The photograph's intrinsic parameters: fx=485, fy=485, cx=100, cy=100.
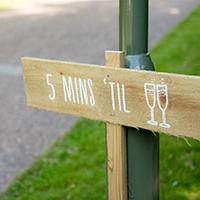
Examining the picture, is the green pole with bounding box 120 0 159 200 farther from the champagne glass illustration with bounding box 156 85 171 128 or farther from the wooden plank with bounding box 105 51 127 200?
the champagne glass illustration with bounding box 156 85 171 128

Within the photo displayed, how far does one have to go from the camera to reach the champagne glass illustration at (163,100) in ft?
5.65

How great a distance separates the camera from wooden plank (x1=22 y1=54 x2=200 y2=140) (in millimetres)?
1697

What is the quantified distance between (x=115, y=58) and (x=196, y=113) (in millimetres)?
402

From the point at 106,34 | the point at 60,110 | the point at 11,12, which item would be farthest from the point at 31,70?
the point at 11,12

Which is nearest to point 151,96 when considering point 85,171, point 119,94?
point 119,94

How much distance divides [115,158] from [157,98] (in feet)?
1.16

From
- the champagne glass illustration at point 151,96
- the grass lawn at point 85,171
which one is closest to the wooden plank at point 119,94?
the champagne glass illustration at point 151,96

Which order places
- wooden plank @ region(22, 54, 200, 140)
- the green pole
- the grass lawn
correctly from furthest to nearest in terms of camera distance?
the grass lawn → the green pole → wooden plank @ region(22, 54, 200, 140)

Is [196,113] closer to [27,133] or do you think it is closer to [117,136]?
[117,136]

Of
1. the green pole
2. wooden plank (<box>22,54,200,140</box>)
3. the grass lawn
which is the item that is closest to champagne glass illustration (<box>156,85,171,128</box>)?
wooden plank (<box>22,54,200,140</box>)

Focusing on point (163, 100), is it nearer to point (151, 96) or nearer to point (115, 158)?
point (151, 96)

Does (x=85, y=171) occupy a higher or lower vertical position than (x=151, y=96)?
lower

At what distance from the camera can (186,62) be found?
7.09 metres

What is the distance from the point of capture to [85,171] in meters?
3.96
